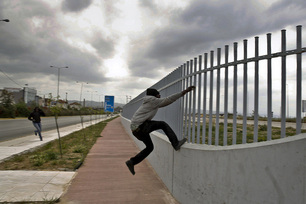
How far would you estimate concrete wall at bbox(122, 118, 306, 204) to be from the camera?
1.90 m

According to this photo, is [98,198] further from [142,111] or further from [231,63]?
[231,63]

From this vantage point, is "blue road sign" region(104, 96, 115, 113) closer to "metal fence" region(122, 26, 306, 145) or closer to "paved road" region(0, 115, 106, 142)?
"paved road" region(0, 115, 106, 142)

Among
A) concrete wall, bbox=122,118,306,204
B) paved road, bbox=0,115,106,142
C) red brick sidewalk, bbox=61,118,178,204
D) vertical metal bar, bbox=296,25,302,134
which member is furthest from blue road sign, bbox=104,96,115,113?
vertical metal bar, bbox=296,25,302,134

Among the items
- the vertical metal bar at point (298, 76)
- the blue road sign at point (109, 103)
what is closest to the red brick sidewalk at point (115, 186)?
the vertical metal bar at point (298, 76)

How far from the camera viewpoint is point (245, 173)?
2.37 meters

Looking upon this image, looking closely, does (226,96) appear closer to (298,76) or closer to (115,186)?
(298,76)

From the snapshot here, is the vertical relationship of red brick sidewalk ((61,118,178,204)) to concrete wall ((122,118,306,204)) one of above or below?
below

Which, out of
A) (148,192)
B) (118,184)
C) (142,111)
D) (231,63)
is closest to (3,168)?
(118,184)

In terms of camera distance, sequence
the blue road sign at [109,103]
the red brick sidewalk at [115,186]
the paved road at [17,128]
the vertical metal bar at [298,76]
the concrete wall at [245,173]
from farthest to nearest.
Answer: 1. the blue road sign at [109,103]
2. the paved road at [17,128]
3. the red brick sidewalk at [115,186]
4. the vertical metal bar at [298,76]
5. the concrete wall at [245,173]

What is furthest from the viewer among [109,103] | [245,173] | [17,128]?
[109,103]

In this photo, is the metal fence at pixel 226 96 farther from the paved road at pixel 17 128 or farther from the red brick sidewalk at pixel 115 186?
the paved road at pixel 17 128

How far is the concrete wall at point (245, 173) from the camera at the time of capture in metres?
1.90

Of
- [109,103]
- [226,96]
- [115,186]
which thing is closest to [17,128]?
[109,103]

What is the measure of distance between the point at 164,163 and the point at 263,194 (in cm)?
315
